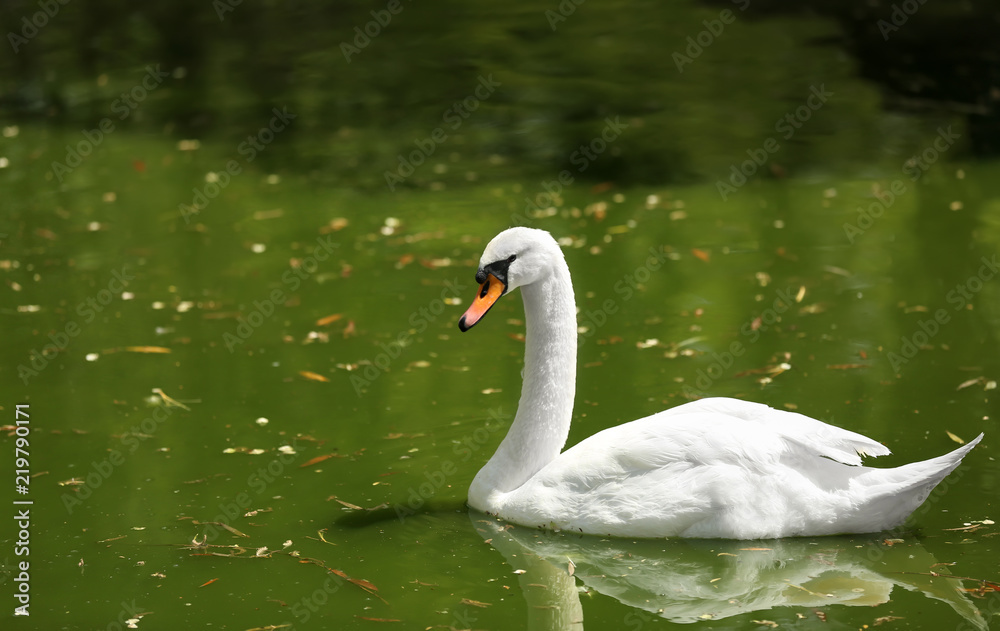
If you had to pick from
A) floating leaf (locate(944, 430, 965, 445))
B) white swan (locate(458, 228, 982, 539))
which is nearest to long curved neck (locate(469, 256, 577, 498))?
white swan (locate(458, 228, 982, 539))

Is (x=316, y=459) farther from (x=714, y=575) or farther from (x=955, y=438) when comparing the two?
(x=955, y=438)

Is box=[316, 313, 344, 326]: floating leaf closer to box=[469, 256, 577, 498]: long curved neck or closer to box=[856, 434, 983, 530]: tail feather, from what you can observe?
box=[469, 256, 577, 498]: long curved neck

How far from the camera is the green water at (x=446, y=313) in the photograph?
219 inches

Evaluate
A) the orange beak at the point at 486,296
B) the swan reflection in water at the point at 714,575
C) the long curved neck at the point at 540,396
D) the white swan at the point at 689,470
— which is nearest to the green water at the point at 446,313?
the swan reflection in water at the point at 714,575

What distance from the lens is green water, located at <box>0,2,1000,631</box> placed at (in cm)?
555

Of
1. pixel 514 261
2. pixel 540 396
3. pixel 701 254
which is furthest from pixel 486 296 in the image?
pixel 701 254

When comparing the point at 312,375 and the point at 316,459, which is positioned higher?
the point at 316,459

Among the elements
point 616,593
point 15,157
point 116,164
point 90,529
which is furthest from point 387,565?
point 15,157

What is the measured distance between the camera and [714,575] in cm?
543

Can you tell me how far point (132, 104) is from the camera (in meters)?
16.2

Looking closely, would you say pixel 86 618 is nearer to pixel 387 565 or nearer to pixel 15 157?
pixel 387 565

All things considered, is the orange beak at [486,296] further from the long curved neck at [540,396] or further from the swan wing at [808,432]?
the swan wing at [808,432]

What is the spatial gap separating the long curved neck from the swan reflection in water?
1.27ft

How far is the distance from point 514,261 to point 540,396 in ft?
2.32
